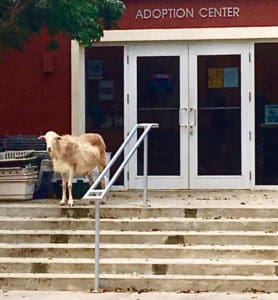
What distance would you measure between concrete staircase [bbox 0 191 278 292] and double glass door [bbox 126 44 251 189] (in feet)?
7.19

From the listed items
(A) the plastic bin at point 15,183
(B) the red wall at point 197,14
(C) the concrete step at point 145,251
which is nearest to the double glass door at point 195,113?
(B) the red wall at point 197,14

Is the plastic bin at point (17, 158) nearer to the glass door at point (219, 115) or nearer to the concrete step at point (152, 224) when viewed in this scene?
the concrete step at point (152, 224)

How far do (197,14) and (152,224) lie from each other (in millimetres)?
4672

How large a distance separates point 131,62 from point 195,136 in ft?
5.38

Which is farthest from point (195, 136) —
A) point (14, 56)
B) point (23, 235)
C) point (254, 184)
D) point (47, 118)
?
point (23, 235)

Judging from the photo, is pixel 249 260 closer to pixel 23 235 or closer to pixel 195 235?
pixel 195 235

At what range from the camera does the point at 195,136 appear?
1372cm

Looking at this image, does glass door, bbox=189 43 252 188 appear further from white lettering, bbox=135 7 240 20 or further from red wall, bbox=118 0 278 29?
white lettering, bbox=135 7 240 20

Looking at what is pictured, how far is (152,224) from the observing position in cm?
1048

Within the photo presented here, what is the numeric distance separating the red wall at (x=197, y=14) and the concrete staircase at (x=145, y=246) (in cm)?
356

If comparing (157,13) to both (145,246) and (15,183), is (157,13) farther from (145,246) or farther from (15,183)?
(145,246)

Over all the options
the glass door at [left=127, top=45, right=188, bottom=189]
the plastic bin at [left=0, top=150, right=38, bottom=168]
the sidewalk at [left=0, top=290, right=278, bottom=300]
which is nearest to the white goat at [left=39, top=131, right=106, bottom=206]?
the plastic bin at [left=0, top=150, right=38, bottom=168]

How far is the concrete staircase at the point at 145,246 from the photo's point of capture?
30.5 feet

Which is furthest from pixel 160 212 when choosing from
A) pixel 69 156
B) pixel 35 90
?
pixel 35 90
